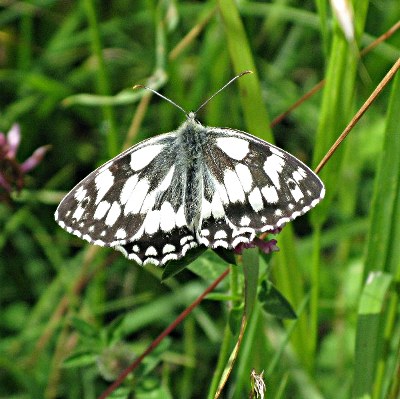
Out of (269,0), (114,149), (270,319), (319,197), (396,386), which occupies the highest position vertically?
A: (269,0)

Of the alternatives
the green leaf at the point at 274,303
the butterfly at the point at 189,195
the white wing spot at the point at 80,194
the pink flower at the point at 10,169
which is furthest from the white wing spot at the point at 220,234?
the pink flower at the point at 10,169

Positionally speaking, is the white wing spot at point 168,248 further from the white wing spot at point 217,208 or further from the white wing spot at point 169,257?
the white wing spot at point 217,208

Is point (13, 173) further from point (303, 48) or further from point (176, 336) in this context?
point (303, 48)

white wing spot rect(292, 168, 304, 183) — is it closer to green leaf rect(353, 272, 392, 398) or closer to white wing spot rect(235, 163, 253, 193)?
white wing spot rect(235, 163, 253, 193)

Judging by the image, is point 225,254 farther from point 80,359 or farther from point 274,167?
point 80,359

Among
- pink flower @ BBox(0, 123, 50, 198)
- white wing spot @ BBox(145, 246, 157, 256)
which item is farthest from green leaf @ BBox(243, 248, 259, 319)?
pink flower @ BBox(0, 123, 50, 198)

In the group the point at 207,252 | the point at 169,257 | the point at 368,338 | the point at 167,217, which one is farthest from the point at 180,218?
the point at 368,338

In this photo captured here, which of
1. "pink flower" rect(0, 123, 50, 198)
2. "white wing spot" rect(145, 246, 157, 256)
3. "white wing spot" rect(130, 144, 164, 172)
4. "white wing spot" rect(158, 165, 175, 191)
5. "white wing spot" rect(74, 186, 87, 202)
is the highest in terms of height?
"pink flower" rect(0, 123, 50, 198)

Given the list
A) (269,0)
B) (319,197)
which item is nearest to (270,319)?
(319,197)
